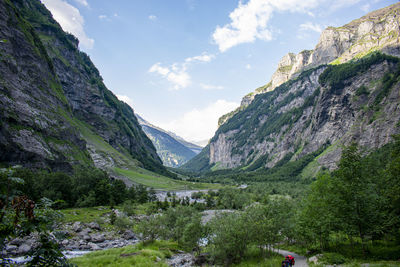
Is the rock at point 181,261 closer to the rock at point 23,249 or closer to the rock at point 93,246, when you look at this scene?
the rock at point 93,246

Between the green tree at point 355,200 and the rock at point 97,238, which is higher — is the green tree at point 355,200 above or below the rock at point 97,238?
above

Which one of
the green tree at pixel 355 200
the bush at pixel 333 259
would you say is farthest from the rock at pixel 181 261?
the green tree at pixel 355 200

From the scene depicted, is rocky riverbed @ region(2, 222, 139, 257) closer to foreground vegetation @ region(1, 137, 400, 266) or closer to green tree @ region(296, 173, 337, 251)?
foreground vegetation @ region(1, 137, 400, 266)

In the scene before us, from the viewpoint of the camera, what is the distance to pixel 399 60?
193 m

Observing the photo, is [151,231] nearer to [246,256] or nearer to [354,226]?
[246,256]

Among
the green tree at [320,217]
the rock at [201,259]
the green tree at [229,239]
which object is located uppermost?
the green tree at [320,217]

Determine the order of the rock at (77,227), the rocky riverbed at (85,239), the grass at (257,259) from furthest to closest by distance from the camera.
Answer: the rock at (77,227) < the rocky riverbed at (85,239) < the grass at (257,259)

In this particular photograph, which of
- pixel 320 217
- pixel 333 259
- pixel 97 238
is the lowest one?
pixel 97 238

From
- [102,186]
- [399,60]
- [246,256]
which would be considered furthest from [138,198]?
[399,60]

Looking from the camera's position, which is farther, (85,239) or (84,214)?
(84,214)

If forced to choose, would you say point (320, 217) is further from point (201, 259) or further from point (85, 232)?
point (85, 232)

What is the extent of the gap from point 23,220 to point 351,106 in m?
238

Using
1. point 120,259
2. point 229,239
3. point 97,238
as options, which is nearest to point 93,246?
point 97,238

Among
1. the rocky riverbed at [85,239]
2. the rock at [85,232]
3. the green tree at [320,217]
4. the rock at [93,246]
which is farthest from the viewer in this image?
the rock at [85,232]
